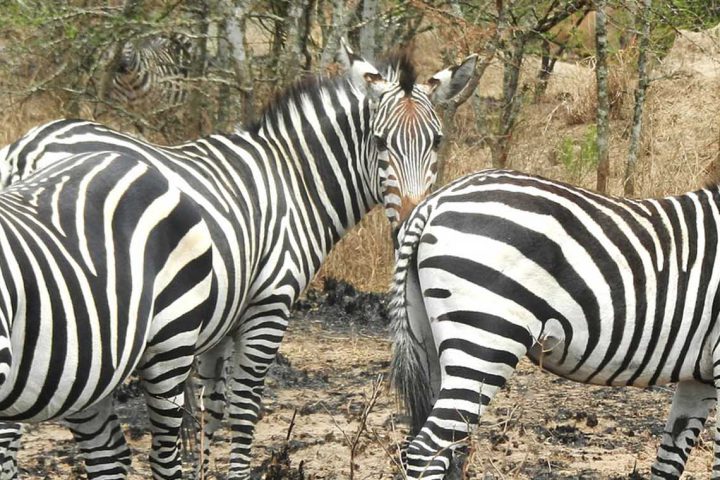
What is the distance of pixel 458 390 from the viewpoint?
4.27m

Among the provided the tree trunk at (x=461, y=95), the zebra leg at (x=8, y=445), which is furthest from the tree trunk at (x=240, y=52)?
the zebra leg at (x=8, y=445)

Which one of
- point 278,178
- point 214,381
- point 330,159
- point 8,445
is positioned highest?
point 330,159

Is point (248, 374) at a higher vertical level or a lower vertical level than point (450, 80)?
lower

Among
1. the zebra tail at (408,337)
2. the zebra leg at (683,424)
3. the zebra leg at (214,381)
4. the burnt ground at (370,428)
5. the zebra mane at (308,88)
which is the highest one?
the zebra mane at (308,88)

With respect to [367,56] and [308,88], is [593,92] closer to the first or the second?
[367,56]

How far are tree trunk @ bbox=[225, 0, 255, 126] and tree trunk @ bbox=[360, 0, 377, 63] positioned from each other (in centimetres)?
111

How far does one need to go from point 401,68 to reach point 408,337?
7.51 ft

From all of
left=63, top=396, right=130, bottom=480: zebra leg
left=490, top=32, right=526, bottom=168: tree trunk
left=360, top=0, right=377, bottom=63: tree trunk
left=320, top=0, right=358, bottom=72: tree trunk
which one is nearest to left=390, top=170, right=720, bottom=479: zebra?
left=63, top=396, right=130, bottom=480: zebra leg

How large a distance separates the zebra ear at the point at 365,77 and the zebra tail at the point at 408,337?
68.3 inches

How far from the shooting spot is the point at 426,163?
605 centimetres

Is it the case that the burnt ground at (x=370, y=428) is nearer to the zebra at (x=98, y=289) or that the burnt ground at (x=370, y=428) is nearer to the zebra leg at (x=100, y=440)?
the zebra leg at (x=100, y=440)

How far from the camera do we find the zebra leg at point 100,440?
14.7 ft

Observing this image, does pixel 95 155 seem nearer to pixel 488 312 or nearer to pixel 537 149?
pixel 488 312

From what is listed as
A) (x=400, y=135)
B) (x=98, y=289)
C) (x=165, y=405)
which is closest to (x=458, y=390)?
(x=165, y=405)
